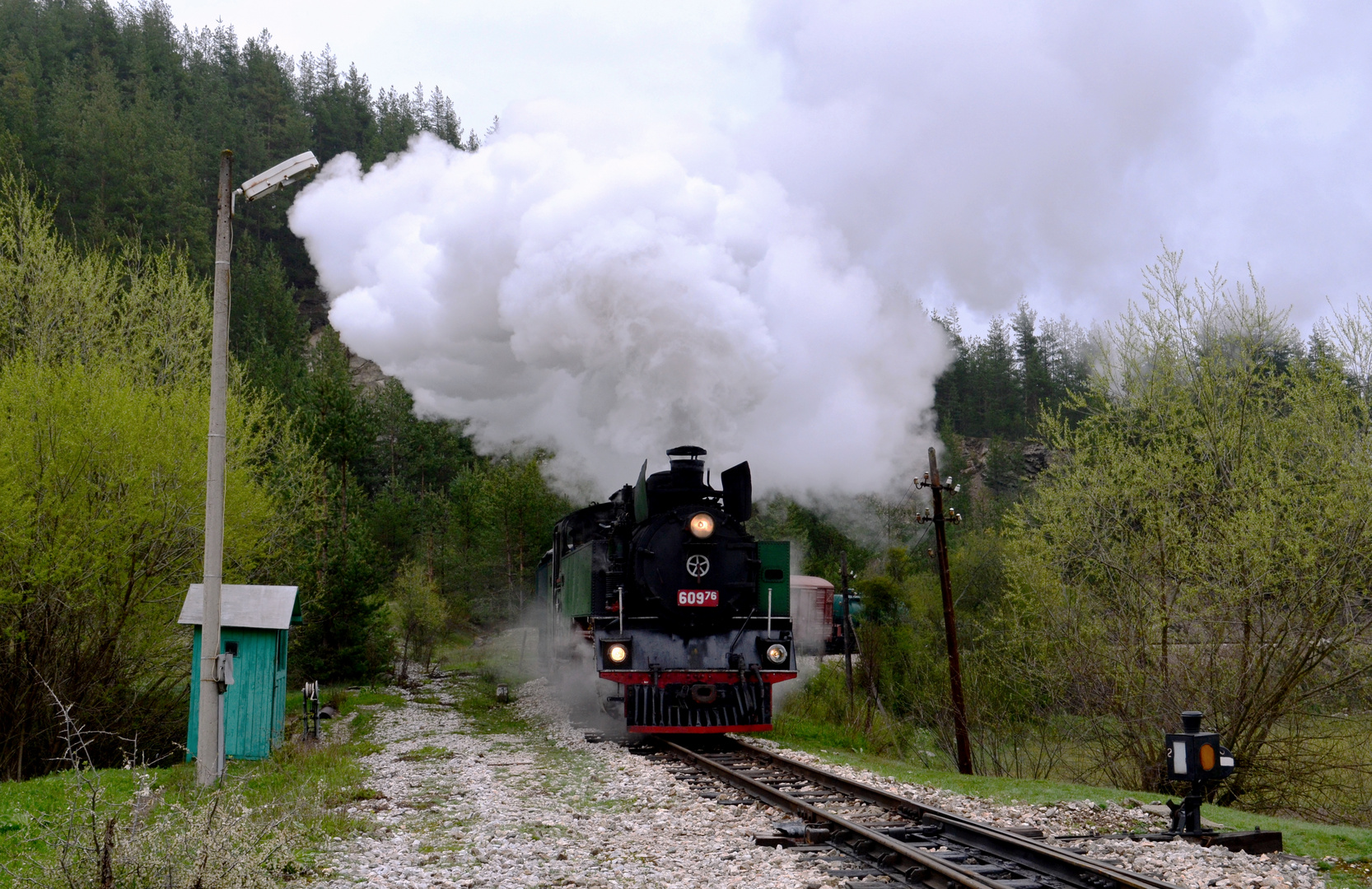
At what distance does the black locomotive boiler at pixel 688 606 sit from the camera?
Result: 1179cm

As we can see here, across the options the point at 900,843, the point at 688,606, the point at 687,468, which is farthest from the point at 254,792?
the point at 687,468

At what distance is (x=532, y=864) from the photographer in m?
6.32

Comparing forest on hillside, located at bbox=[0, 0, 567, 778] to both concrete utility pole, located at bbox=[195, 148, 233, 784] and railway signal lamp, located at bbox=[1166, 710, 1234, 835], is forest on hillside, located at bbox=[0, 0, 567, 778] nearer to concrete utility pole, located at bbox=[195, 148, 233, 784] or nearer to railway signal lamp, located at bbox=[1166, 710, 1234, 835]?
concrete utility pole, located at bbox=[195, 148, 233, 784]

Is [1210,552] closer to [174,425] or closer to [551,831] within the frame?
[551,831]

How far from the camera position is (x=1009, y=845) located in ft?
20.3

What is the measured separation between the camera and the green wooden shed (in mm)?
10916

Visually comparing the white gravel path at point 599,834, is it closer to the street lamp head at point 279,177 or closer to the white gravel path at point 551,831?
the white gravel path at point 551,831

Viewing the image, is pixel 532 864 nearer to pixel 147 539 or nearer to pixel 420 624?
pixel 147 539

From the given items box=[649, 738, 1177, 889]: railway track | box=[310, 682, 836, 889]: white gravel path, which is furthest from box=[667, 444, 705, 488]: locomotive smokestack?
box=[649, 738, 1177, 889]: railway track

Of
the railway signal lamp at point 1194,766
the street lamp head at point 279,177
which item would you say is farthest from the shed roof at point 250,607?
the railway signal lamp at point 1194,766

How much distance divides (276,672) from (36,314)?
8.31 metres

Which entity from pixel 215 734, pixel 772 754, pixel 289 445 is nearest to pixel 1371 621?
pixel 772 754

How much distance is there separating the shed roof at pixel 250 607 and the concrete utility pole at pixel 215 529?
2745 millimetres

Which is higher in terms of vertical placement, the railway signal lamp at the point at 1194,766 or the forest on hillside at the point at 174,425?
the forest on hillside at the point at 174,425
